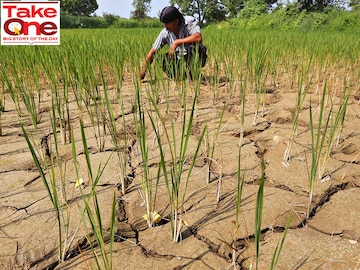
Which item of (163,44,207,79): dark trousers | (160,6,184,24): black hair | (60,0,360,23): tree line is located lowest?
(163,44,207,79): dark trousers

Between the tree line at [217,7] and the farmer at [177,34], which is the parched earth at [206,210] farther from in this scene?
the tree line at [217,7]

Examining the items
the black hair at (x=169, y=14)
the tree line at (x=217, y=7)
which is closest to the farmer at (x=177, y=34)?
the black hair at (x=169, y=14)

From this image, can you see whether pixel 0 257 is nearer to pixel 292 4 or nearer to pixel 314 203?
pixel 314 203

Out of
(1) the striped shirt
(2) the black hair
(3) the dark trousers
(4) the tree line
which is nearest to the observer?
(3) the dark trousers

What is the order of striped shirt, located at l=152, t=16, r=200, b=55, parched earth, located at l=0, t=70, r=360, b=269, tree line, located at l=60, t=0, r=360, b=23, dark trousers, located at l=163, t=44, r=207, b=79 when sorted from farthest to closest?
tree line, located at l=60, t=0, r=360, b=23, striped shirt, located at l=152, t=16, r=200, b=55, dark trousers, located at l=163, t=44, r=207, b=79, parched earth, located at l=0, t=70, r=360, b=269

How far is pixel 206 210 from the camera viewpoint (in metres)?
0.99

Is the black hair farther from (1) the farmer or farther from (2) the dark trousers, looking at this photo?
(2) the dark trousers

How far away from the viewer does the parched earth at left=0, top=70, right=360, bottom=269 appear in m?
0.80

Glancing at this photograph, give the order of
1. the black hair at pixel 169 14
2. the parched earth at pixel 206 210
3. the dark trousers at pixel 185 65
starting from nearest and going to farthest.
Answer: the parched earth at pixel 206 210 → the dark trousers at pixel 185 65 → the black hair at pixel 169 14

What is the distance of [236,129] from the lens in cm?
165

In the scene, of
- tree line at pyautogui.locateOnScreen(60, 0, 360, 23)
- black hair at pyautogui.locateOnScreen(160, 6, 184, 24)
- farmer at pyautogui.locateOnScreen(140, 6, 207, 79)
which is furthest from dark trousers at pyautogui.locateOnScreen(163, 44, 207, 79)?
tree line at pyautogui.locateOnScreen(60, 0, 360, 23)

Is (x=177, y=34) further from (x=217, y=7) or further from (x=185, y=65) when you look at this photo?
(x=217, y=7)

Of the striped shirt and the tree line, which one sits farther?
the tree line

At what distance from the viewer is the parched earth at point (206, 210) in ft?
2.62
